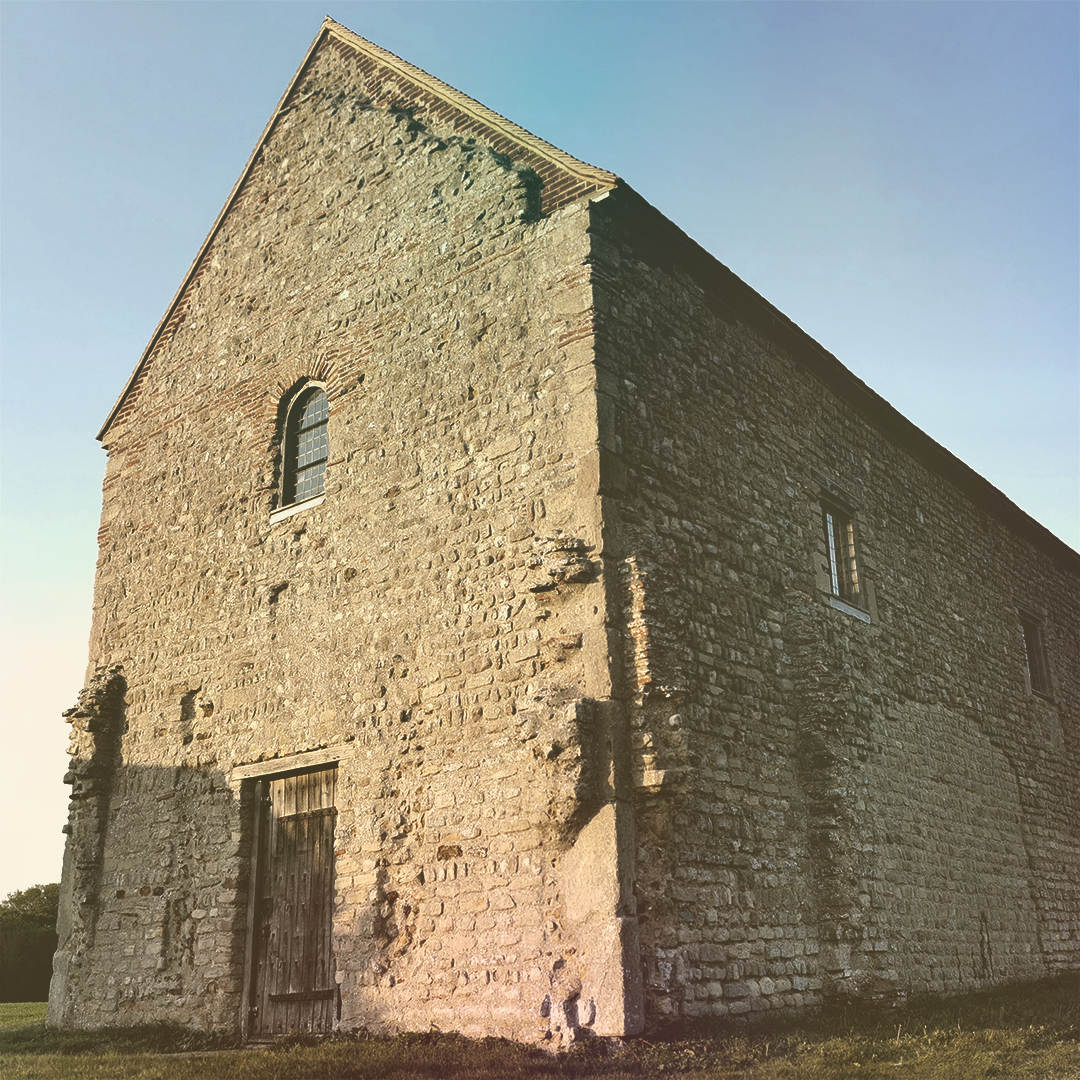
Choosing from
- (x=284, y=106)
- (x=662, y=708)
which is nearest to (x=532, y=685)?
(x=662, y=708)

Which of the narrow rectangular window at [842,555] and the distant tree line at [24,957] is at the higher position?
the narrow rectangular window at [842,555]

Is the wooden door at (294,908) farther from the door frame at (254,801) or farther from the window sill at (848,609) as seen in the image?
the window sill at (848,609)

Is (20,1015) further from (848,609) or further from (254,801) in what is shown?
(848,609)

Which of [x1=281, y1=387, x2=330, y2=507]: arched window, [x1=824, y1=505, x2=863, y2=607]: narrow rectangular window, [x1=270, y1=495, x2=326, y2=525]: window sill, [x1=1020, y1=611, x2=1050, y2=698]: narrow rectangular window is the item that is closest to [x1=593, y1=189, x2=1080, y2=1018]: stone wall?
[x1=824, y1=505, x2=863, y2=607]: narrow rectangular window

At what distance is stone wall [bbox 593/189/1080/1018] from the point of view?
315 inches

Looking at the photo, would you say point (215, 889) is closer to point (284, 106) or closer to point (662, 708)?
point (662, 708)

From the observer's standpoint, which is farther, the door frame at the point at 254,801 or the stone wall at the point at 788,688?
the door frame at the point at 254,801

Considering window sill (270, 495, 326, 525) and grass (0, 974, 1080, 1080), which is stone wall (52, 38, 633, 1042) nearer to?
window sill (270, 495, 326, 525)

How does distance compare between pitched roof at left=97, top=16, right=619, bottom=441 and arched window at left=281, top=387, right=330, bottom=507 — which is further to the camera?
arched window at left=281, top=387, right=330, bottom=507

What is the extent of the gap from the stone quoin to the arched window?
0.07 metres

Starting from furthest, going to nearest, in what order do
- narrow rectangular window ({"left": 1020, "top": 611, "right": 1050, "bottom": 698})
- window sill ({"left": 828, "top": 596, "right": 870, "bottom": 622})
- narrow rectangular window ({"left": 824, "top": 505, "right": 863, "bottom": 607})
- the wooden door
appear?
narrow rectangular window ({"left": 1020, "top": 611, "right": 1050, "bottom": 698}), narrow rectangular window ({"left": 824, "top": 505, "right": 863, "bottom": 607}), window sill ({"left": 828, "top": 596, "right": 870, "bottom": 622}), the wooden door

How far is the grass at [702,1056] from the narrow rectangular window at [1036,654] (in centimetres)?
777

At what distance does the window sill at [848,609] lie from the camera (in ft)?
36.5

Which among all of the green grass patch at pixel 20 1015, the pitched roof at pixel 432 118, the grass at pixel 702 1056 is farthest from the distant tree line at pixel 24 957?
the grass at pixel 702 1056
